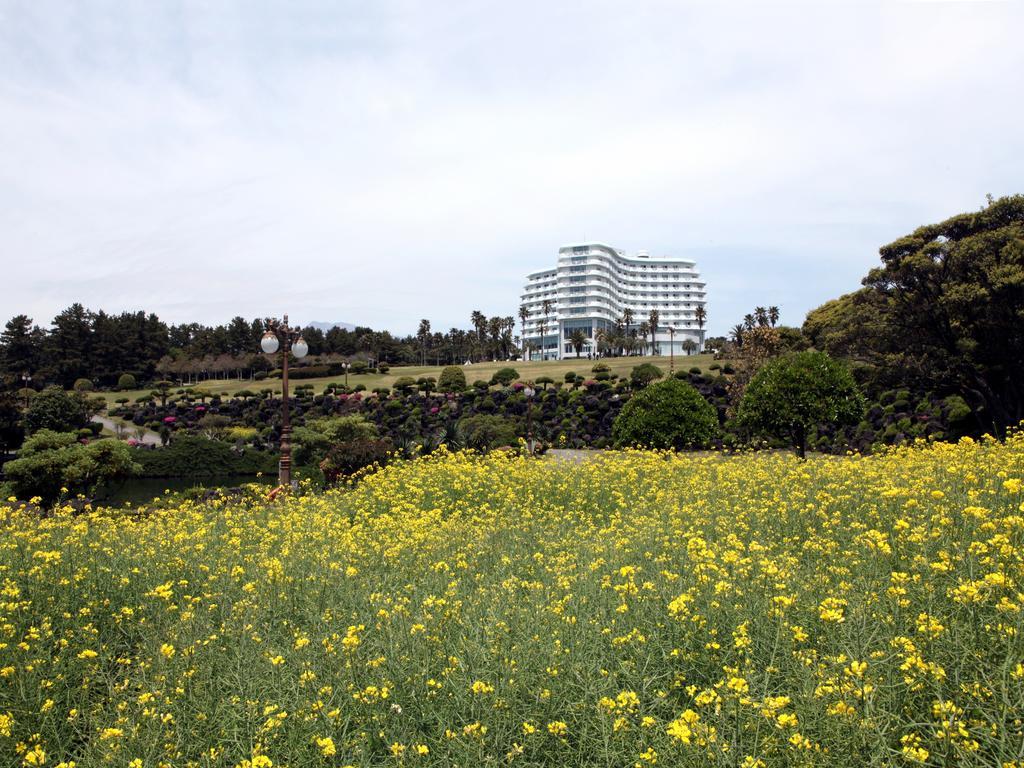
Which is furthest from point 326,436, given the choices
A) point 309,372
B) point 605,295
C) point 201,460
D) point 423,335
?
point 605,295

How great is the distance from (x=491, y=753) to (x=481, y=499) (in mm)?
8719

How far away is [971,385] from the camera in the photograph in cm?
2278

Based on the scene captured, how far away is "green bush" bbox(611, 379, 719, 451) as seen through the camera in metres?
22.0

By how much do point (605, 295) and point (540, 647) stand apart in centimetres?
13577

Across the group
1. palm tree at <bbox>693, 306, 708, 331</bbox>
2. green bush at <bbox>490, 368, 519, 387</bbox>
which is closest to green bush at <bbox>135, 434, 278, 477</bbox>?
green bush at <bbox>490, 368, 519, 387</bbox>

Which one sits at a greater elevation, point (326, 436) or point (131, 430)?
point (326, 436)

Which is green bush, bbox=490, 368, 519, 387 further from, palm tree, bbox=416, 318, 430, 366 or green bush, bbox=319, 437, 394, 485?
palm tree, bbox=416, 318, 430, 366

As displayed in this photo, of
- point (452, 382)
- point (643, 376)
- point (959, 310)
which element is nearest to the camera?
point (959, 310)

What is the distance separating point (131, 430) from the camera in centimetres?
4706

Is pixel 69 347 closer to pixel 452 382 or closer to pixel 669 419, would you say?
pixel 452 382

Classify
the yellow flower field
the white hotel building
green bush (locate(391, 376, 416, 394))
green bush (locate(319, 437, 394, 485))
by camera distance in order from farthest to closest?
the white hotel building, green bush (locate(391, 376, 416, 394)), green bush (locate(319, 437, 394, 485)), the yellow flower field

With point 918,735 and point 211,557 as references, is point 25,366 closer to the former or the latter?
point 211,557

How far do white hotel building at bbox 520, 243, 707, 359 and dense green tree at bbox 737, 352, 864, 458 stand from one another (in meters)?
106

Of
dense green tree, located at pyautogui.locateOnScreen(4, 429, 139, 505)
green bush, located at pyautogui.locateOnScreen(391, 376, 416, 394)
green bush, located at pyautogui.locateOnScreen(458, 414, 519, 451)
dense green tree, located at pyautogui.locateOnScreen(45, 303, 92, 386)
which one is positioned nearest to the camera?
dense green tree, located at pyautogui.locateOnScreen(4, 429, 139, 505)
